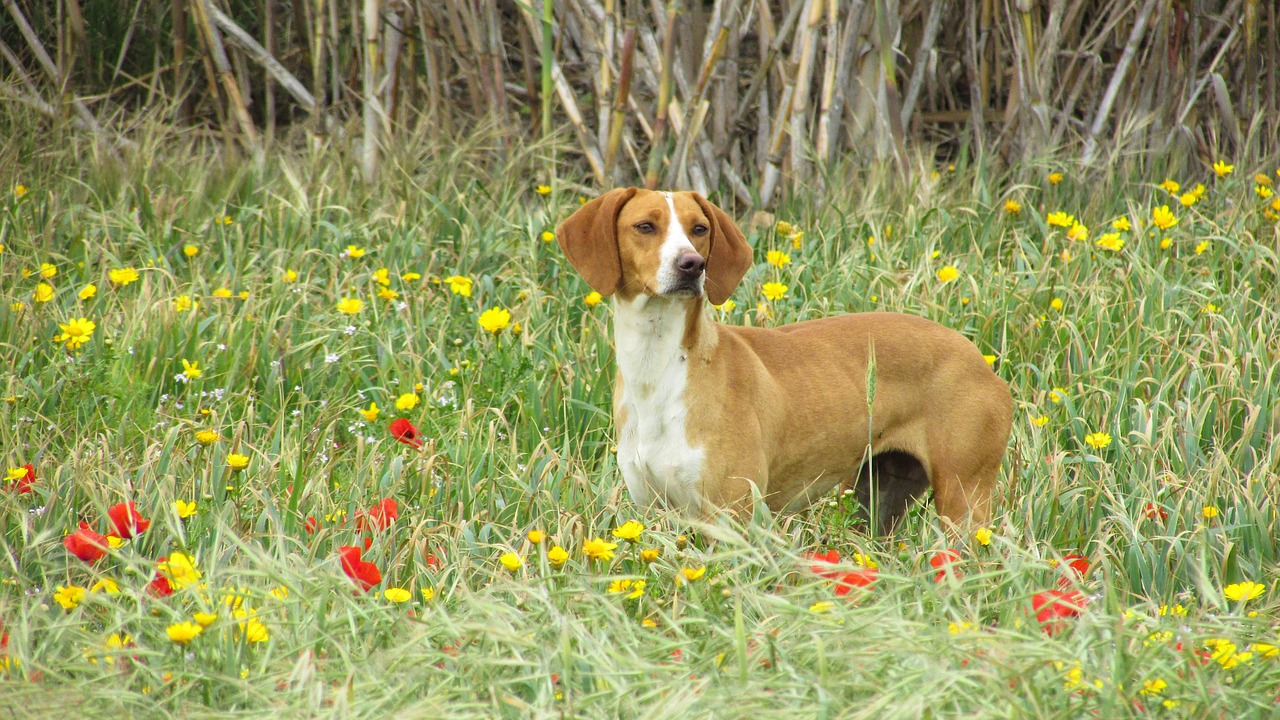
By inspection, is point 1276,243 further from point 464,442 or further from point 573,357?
point 464,442

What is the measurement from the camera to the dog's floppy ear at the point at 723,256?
11.1ft

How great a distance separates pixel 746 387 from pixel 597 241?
53 cm

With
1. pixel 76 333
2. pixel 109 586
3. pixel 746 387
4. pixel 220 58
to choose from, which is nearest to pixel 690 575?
pixel 746 387

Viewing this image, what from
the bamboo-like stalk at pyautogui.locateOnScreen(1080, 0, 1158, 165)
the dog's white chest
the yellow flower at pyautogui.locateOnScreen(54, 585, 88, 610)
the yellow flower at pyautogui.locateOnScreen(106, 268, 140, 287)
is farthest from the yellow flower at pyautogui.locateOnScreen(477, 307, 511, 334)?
the bamboo-like stalk at pyautogui.locateOnScreen(1080, 0, 1158, 165)

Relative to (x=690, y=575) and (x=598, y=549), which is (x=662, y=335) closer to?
(x=598, y=549)

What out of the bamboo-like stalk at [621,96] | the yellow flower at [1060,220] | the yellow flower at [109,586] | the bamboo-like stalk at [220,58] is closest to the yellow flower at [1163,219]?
the yellow flower at [1060,220]

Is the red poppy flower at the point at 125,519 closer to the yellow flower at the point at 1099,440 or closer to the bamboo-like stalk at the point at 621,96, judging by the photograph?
the yellow flower at the point at 1099,440

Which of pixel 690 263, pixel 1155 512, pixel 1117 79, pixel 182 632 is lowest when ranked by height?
pixel 1155 512

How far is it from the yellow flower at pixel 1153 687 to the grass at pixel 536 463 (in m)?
0.02

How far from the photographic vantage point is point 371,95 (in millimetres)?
5906

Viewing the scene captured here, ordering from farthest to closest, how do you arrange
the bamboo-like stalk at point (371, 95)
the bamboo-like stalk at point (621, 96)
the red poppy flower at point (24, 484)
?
the bamboo-like stalk at point (371, 95)
the bamboo-like stalk at point (621, 96)
the red poppy flower at point (24, 484)

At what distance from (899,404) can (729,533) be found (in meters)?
1.32

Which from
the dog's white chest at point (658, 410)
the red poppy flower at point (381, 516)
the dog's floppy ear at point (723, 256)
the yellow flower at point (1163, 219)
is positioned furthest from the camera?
the yellow flower at point (1163, 219)

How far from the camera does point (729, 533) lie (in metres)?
2.32
